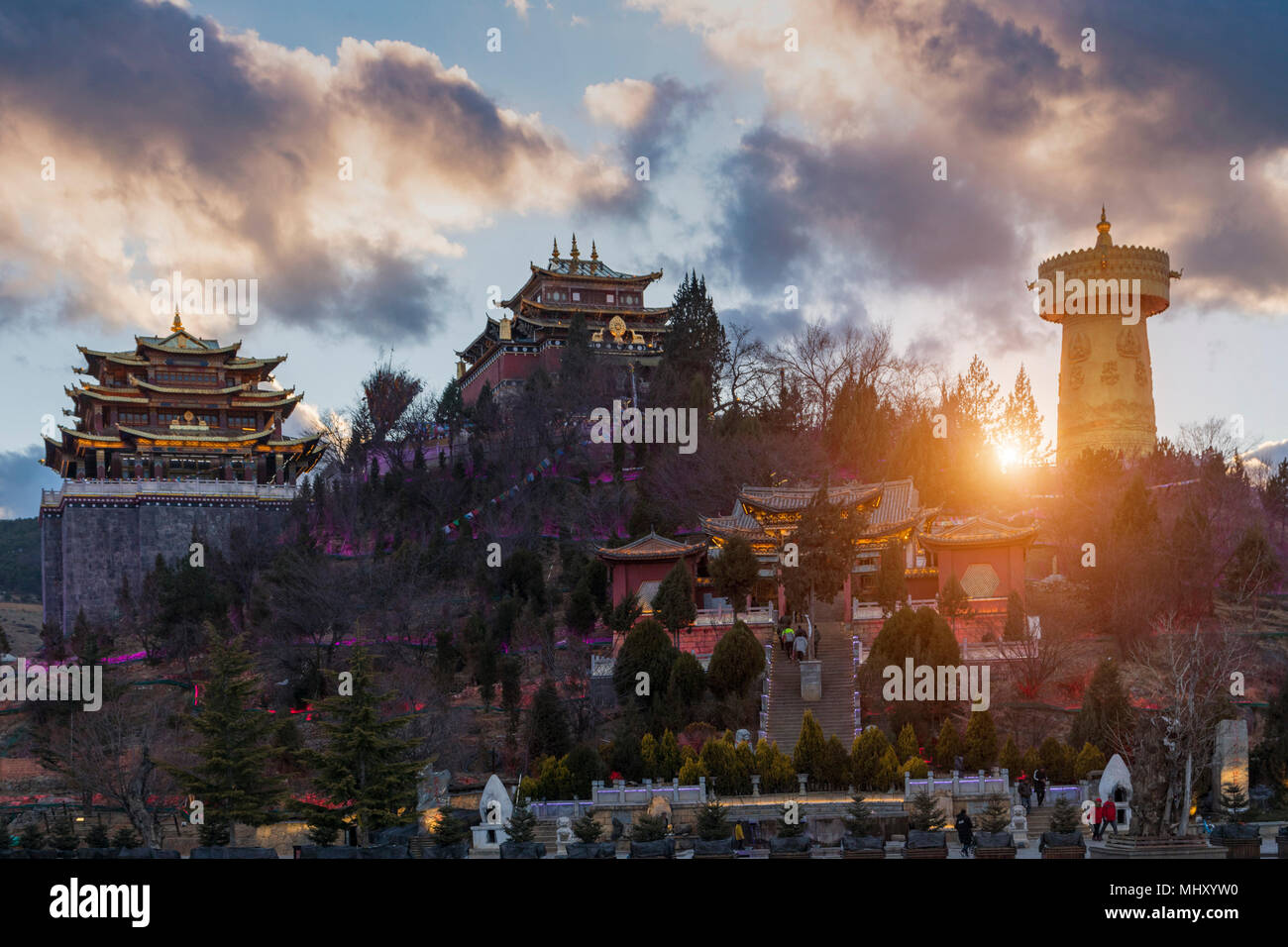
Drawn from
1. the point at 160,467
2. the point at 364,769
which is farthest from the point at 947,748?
the point at 160,467

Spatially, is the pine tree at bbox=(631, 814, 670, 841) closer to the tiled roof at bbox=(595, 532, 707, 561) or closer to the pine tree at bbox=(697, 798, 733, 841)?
the pine tree at bbox=(697, 798, 733, 841)

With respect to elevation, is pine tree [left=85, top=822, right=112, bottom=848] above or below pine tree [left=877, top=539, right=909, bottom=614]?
below

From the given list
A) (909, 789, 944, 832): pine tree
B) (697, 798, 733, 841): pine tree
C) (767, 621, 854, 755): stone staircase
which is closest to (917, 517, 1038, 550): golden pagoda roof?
(767, 621, 854, 755): stone staircase

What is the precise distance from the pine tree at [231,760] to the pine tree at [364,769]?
136 centimetres

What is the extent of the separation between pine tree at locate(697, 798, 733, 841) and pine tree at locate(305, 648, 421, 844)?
187 inches

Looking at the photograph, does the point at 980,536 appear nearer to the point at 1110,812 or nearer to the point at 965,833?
the point at 1110,812

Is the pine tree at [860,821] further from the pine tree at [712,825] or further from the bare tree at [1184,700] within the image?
the bare tree at [1184,700]

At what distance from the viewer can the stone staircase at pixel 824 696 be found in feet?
92.7

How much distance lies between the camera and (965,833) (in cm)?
2048

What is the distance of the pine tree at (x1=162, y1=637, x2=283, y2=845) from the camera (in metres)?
23.0

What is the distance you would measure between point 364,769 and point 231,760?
2.56 m

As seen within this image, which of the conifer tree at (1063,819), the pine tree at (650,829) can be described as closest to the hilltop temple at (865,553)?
the conifer tree at (1063,819)
